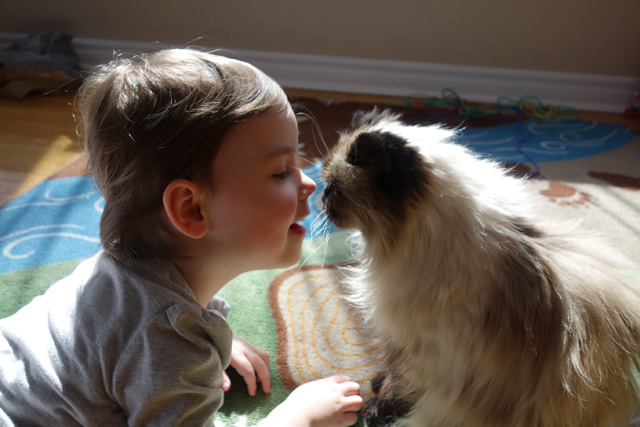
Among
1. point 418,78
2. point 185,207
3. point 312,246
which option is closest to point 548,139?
point 418,78

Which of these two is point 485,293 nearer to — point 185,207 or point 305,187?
point 305,187

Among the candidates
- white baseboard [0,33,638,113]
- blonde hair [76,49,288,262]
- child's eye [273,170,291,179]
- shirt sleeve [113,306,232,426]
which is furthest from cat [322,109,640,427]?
white baseboard [0,33,638,113]

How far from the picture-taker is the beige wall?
2307 millimetres

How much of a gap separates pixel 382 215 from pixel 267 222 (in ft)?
0.62

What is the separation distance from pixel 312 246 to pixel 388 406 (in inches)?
21.4

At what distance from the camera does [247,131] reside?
0.73 metres

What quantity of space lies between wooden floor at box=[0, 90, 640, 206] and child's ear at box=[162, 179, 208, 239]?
1046mm

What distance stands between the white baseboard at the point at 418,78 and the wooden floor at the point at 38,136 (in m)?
0.09

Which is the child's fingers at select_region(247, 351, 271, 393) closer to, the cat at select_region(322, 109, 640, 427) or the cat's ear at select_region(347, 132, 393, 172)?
the cat at select_region(322, 109, 640, 427)

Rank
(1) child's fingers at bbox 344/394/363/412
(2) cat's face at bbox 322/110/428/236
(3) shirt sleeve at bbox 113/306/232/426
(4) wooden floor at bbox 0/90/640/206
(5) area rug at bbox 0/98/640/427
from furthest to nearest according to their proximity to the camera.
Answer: (4) wooden floor at bbox 0/90/640/206, (5) area rug at bbox 0/98/640/427, (1) child's fingers at bbox 344/394/363/412, (2) cat's face at bbox 322/110/428/236, (3) shirt sleeve at bbox 113/306/232/426

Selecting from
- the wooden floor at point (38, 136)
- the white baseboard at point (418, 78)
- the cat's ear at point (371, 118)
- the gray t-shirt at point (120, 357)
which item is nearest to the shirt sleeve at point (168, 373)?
the gray t-shirt at point (120, 357)

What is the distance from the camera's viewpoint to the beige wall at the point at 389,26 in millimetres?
2307

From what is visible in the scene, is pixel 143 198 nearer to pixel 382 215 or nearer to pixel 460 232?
pixel 382 215

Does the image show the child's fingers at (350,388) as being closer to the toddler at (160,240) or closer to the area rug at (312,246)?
the area rug at (312,246)
